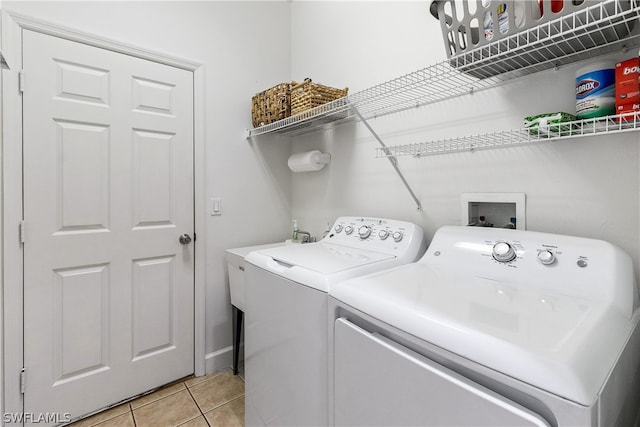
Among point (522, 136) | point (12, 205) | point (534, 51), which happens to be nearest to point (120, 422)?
point (12, 205)

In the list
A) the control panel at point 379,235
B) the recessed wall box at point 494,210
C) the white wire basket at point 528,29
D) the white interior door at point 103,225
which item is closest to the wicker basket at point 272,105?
the white interior door at point 103,225

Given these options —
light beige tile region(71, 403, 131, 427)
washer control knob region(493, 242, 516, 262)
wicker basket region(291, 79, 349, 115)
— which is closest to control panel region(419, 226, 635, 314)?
washer control knob region(493, 242, 516, 262)

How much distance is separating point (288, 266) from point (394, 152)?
2.88ft

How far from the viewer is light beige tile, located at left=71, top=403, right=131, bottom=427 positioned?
170 centimetres

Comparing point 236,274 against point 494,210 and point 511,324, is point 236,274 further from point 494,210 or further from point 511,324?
point 511,324

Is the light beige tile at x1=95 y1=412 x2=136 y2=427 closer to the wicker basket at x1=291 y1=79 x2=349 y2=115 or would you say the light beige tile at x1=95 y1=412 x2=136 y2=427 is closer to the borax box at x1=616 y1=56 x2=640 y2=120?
the wicker basket at x1=291 y1=79 x2=349 y2=115

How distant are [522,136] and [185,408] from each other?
7.37 ft

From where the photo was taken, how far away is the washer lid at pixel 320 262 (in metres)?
1.12

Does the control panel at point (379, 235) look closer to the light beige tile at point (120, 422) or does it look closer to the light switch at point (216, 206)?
the light switch at point (216, 206)

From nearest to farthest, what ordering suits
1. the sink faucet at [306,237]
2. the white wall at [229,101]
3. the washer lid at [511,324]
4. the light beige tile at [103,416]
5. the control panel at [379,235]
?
the washer lid at [511,324] < the control panel at [379,235] < the light beige tile at [103,416] < the white wall at [229,101] < the sink faucet at [306,237]

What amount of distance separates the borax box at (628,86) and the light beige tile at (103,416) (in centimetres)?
263

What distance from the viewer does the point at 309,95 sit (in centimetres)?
181

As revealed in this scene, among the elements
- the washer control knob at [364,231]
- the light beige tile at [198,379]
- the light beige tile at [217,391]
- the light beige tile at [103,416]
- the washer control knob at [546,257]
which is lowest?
the light beige tile at [103,416]

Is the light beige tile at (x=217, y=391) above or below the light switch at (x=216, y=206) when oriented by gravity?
below
